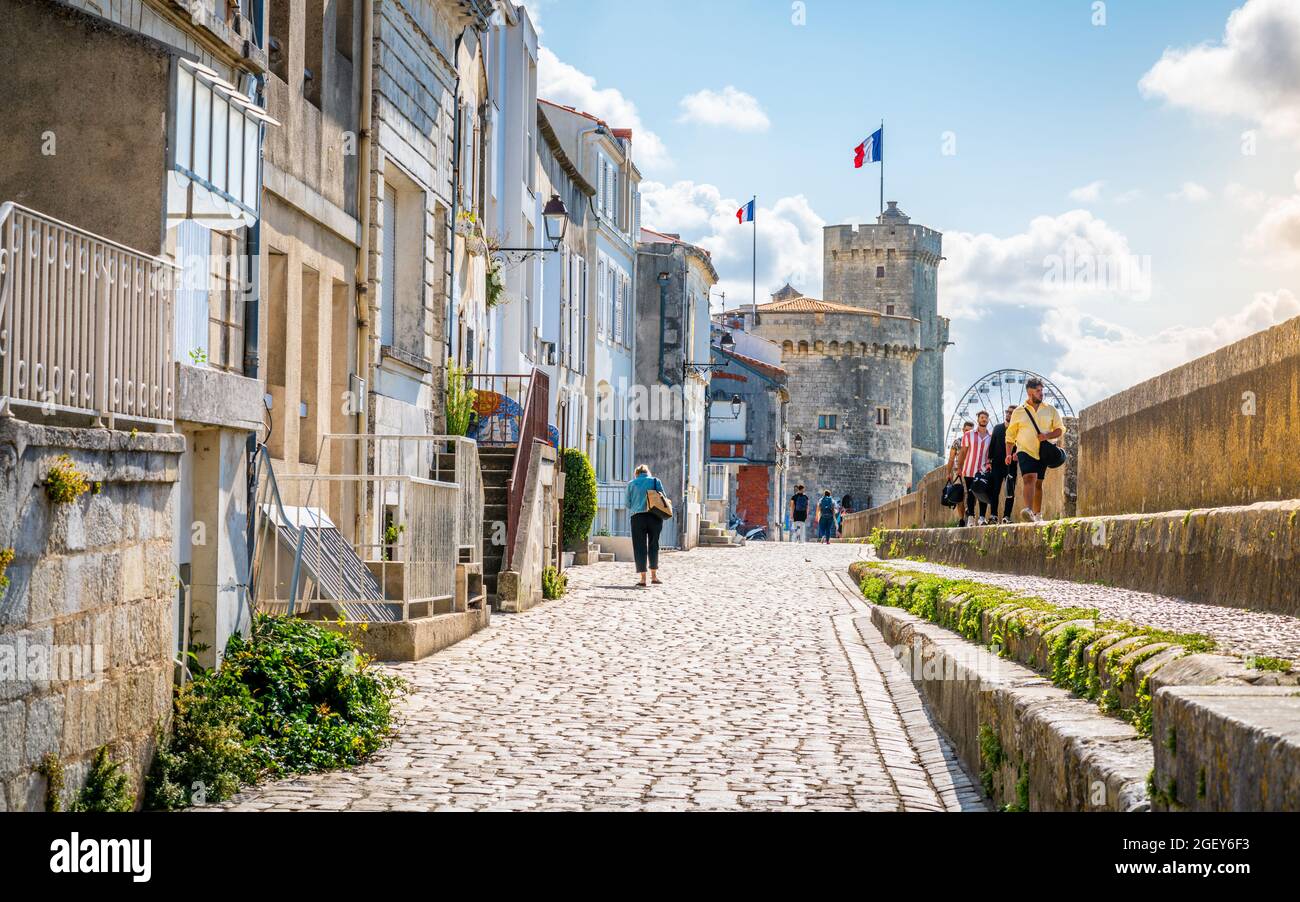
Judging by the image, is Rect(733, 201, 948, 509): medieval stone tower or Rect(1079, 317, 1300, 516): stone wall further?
Rect(733, 201, 948, 509): medieval stone tower

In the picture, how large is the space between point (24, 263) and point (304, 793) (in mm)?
2548

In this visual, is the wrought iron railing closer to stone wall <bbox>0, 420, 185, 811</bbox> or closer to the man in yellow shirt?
the man in yellow shirt

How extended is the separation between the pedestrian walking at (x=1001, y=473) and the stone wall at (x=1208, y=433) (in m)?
5.33

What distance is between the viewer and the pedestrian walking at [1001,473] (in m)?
17.8

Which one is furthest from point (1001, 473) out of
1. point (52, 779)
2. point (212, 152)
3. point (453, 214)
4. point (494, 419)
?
point (52, 779)

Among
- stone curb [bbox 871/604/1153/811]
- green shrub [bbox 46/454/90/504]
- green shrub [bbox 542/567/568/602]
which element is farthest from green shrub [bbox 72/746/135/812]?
green shrub [bbox 542/567/568/602]

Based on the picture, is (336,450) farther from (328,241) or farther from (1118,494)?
(1118,494)

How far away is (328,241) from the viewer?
1458 centimetres

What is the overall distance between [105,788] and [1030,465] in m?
11.3

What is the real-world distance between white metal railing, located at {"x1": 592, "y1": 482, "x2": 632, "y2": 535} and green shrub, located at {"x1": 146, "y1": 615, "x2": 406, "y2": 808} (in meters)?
25.3

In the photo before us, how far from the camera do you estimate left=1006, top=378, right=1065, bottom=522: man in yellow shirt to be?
50.7 feet

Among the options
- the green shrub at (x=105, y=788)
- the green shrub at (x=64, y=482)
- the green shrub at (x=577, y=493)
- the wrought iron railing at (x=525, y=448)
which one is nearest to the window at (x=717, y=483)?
the green shrub at (x=577, y=493)

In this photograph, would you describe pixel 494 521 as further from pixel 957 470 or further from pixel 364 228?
pixel 957 470
